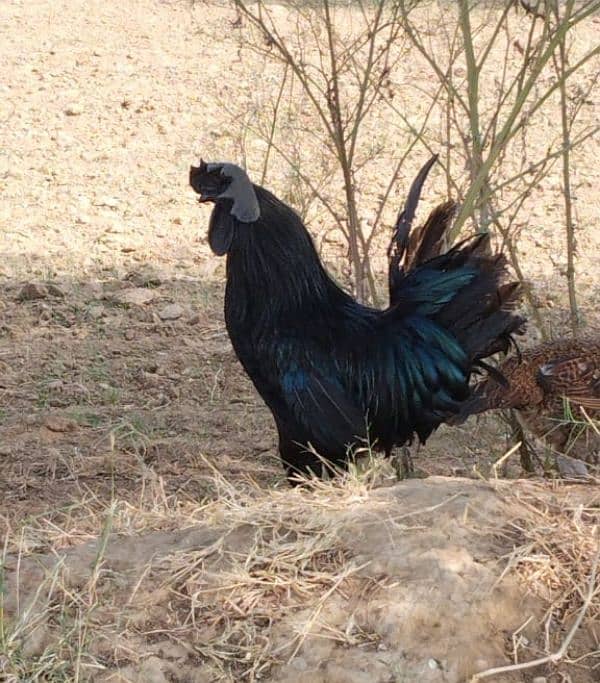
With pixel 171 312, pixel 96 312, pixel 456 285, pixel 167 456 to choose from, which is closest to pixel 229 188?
pixel 456 285

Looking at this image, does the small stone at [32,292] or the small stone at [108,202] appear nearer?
the small stone at [32,292]

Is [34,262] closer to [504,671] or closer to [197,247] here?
[197,247]

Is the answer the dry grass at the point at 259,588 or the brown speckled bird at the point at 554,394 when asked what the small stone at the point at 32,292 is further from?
the dry grass at the point at 259,588

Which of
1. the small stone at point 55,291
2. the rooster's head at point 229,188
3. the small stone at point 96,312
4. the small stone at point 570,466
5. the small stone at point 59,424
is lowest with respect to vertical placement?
the small stone at point 59,424

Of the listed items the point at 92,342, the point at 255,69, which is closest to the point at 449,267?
the point at 92,342

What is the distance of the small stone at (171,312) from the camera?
761 centimetres

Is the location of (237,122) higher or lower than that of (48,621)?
higher

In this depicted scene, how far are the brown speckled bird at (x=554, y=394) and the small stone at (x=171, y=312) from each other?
10.4ft

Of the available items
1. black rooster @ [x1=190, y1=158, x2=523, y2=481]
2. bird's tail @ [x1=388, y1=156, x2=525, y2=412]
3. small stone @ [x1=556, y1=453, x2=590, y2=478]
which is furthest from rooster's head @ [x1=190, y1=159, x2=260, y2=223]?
small stone @ [x1=556, y1=453, x2=590, y2=478]

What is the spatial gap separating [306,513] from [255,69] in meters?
8.05

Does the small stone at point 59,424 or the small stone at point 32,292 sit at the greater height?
the small stone at point 32,292

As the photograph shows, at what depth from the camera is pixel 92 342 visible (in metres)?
7.22

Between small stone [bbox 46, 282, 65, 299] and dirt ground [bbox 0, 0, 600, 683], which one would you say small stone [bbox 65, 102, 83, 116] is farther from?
small stone [bbox 46, 282, 65, 299]

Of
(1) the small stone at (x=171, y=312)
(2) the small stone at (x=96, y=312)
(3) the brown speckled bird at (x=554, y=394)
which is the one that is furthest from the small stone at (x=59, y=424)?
(3) the brown speckled bird at (x=554, y=394)
